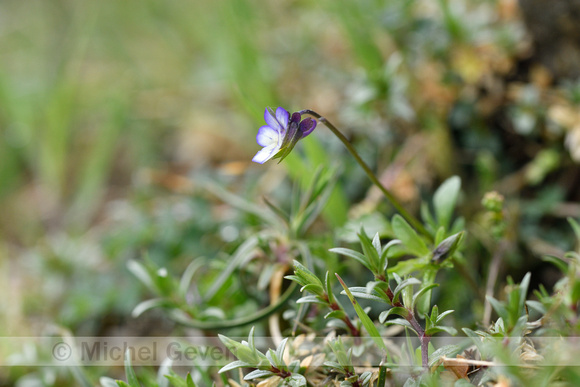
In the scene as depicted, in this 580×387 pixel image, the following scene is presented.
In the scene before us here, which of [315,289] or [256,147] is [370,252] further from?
[256,147]

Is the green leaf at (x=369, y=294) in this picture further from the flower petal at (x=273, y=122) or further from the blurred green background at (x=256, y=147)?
the blurred green background at (x=256, y=147)

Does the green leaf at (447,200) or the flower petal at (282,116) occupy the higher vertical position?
the flower petal at (282,116)

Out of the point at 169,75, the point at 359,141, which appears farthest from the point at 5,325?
the point at 169,75

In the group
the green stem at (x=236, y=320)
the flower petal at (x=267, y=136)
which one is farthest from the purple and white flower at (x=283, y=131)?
the green stem at (x=236, y=320)

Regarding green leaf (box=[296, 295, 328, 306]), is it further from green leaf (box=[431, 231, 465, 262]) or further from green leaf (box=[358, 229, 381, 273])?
green leaf (box=[431, 231, 465, 262])

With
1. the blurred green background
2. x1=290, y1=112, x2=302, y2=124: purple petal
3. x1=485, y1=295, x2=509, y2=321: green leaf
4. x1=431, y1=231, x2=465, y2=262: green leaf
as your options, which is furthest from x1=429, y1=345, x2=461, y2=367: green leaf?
the blurred green background
